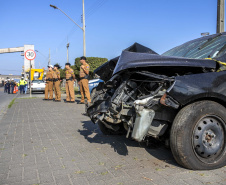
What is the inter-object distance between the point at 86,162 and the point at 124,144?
3.51 feet

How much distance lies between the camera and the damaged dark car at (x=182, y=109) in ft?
9.62

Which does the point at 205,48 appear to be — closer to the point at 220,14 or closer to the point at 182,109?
the point at 182,109

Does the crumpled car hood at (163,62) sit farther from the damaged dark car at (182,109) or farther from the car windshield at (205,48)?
the car windshield at (205,48)

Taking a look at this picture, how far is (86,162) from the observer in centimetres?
354

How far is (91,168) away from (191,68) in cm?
194

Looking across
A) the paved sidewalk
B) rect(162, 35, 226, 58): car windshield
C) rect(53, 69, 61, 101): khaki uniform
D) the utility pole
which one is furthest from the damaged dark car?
rect(53, 69, 61, 101): khaki uniform

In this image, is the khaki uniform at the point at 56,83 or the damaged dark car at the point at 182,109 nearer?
the damaged dark car at the point at 182,109

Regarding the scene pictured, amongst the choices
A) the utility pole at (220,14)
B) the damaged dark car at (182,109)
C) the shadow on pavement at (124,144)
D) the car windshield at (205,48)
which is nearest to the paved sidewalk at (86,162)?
the shadow on pavement at (124,144)

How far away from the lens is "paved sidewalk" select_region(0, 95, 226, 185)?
2.90m

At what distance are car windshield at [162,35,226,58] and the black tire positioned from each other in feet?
3.79

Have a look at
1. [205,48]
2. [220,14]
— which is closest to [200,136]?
[205,48]

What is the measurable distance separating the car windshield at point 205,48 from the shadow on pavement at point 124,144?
1.70 m

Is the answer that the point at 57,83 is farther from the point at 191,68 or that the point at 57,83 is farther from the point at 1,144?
the point at 191,68

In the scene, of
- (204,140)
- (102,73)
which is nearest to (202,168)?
(204,140)
